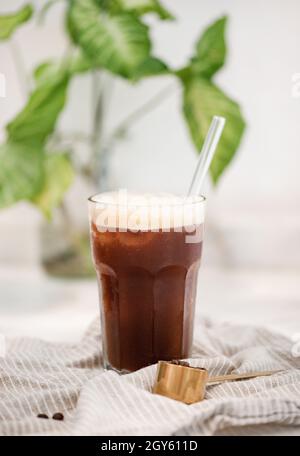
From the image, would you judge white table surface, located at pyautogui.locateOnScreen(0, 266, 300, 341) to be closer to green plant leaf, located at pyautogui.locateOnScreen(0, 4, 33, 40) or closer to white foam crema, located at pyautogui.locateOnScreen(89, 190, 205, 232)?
white foam crema, located at pyautogui.locateOnScreen(89, 190, 205, 232)

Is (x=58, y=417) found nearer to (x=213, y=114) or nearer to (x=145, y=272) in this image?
(x=145, y=272)

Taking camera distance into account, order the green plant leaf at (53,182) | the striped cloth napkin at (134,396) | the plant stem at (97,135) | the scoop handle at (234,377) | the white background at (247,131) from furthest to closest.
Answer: the white background at (247,131) → the plant stem at (97,135) → the green plant leaf at (53,182) → the scoop handle at (234,377) → the striped cloth napkin at (134,396)

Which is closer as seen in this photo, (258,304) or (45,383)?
(45,383)

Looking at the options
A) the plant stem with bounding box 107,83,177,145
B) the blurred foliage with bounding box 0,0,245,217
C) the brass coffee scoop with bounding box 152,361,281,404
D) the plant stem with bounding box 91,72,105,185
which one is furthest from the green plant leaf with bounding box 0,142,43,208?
the brass coffee scoop with bounding box 152,361,281,404

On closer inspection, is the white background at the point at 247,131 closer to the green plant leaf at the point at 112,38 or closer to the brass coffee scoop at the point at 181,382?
the green plant leaf at the point at 112,38

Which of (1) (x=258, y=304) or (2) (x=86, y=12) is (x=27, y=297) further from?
(2) (x=86, y=12)

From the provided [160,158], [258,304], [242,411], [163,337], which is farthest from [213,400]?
[160,158]

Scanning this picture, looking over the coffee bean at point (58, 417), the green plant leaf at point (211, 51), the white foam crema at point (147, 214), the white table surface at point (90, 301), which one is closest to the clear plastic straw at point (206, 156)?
the white foam crema at point (147, 214)
